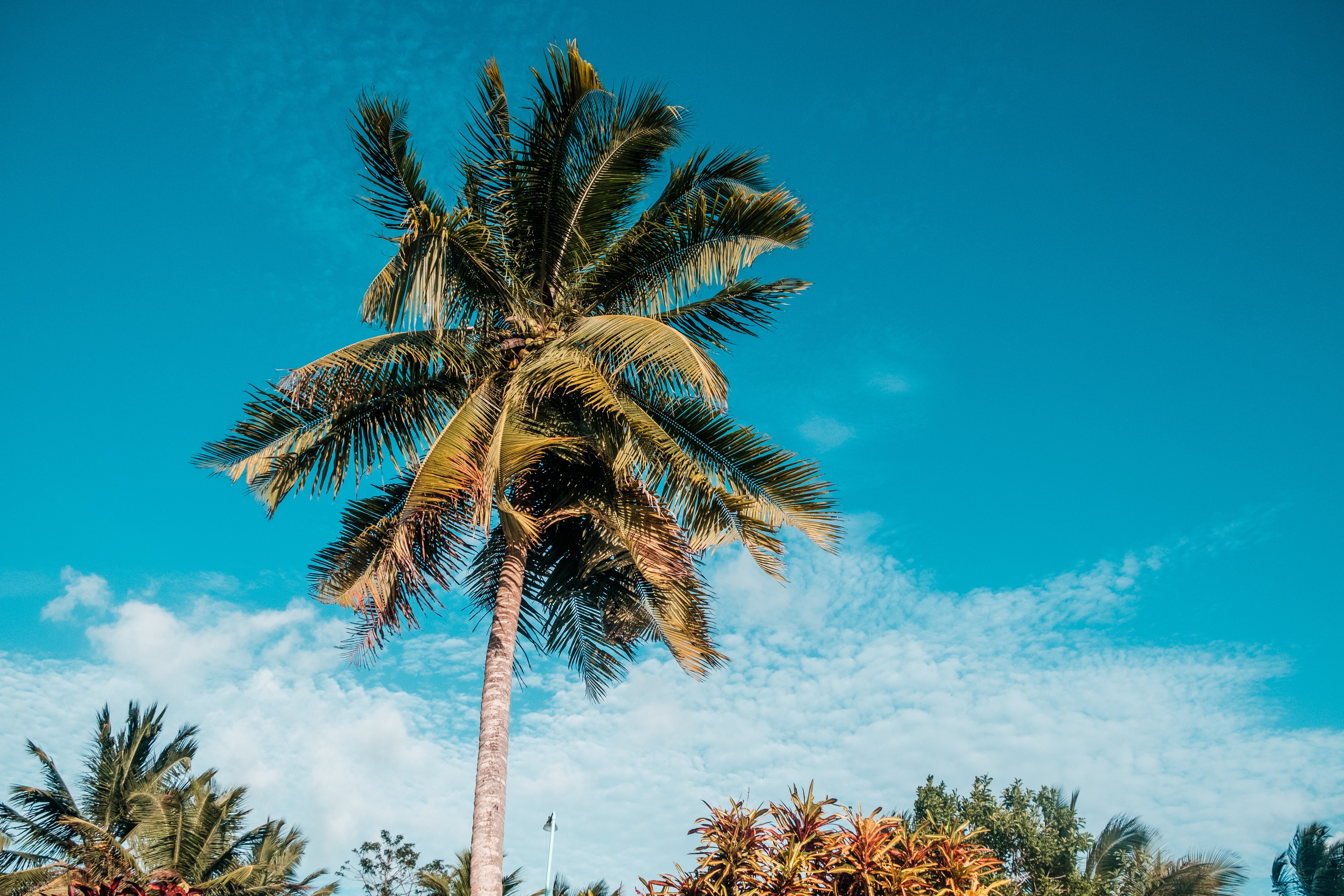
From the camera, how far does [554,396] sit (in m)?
9.57

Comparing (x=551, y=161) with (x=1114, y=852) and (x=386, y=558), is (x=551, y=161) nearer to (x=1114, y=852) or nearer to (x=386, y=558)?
(x=386, y=558)

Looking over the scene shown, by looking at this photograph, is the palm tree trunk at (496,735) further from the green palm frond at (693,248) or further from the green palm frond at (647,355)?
the green palm frond at (693,248)

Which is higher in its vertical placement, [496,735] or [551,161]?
[551,161]

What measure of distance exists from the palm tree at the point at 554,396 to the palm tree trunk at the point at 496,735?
0.03m

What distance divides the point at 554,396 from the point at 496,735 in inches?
140

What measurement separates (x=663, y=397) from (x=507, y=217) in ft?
8.71

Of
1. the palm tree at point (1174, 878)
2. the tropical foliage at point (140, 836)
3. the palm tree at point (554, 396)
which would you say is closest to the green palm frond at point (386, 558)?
the palm tree at point (554, 396)

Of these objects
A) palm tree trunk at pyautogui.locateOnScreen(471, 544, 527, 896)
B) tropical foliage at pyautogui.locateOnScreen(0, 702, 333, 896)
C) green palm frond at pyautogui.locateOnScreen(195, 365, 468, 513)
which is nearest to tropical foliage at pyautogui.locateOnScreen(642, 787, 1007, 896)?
palm tree trunk at pyautogui.locateOnScreen(471, 544, 527, 896)

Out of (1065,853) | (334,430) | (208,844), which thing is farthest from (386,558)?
(1065,853)

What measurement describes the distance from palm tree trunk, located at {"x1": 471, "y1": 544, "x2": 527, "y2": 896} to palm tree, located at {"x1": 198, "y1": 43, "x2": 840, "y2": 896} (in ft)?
0.10

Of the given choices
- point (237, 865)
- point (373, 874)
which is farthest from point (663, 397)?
point (373, 874)

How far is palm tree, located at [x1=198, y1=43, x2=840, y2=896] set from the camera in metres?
8.58

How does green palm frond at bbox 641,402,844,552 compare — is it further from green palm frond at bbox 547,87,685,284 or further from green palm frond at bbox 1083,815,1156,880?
green palm frond at bbox 1083,815,1156,880

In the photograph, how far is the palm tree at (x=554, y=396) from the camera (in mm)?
8578
